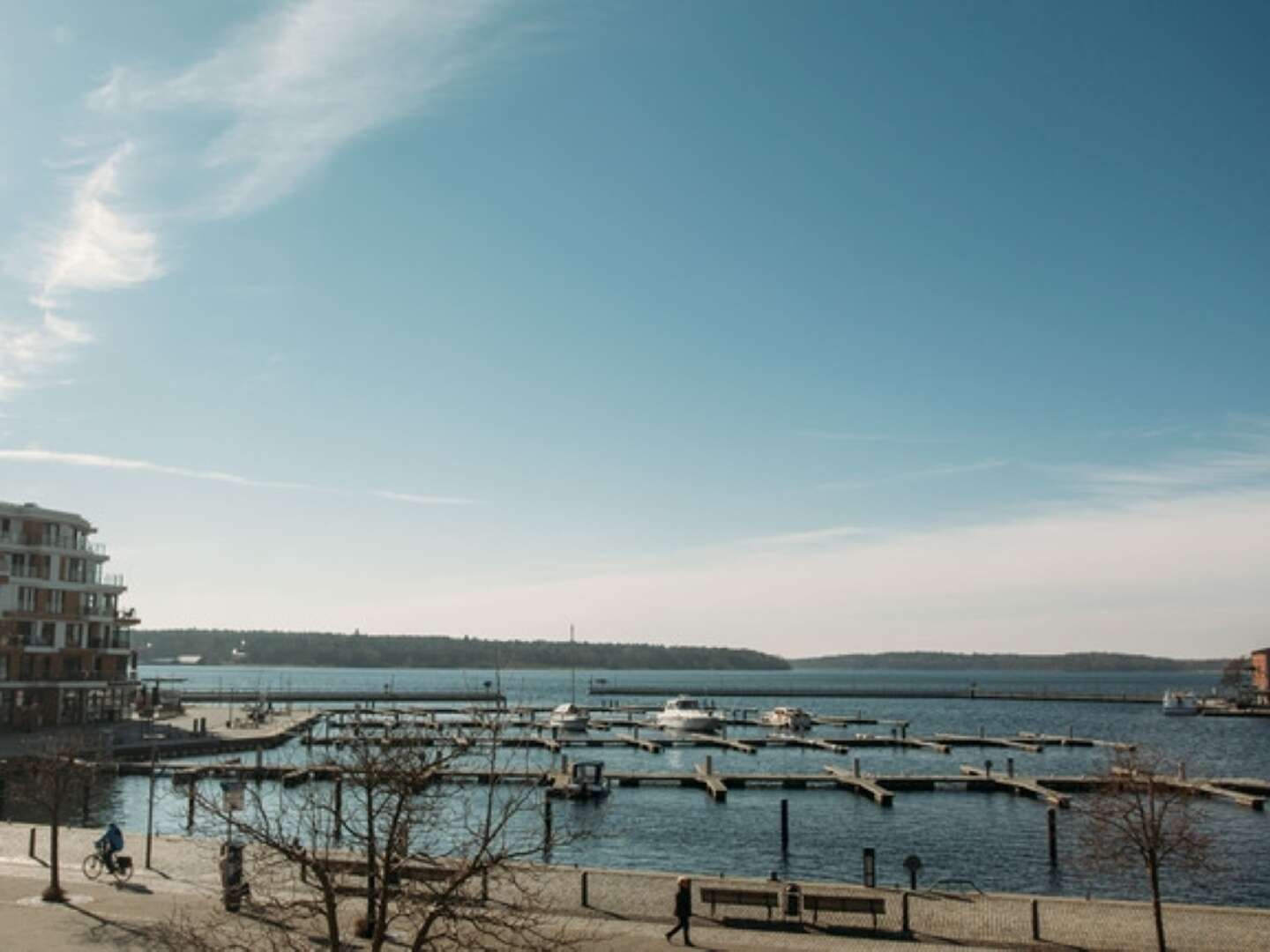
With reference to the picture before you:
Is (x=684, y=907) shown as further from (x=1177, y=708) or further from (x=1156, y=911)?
(x=1177, y=708)

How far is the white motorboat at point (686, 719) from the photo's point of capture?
139 metres

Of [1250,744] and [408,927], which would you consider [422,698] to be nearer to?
[1250,744]

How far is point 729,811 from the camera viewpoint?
70.0 meters

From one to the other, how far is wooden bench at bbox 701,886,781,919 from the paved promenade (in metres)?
0.32

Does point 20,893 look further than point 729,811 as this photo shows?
No

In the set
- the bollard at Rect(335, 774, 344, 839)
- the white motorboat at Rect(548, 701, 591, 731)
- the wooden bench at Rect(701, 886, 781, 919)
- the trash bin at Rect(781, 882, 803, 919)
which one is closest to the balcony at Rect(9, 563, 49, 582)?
the white motorboat at Rect(548, 701, 591, 731)

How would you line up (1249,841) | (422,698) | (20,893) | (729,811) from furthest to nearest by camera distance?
(422,698) < (729,811) < (1249,841) < (20,893)

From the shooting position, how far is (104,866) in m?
37.4

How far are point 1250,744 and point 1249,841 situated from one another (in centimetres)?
8000

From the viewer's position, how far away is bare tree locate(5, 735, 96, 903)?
3444 cm

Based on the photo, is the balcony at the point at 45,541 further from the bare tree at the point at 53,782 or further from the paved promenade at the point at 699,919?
the paved promenade at the point at 699,919

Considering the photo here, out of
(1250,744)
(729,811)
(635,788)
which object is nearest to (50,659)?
(635,788)

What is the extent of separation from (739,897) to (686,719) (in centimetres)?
10846

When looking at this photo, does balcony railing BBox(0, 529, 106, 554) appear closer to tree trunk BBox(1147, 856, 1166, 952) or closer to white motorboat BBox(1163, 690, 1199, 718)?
tree trunk BBox(1147, 856, 1166, 952)
